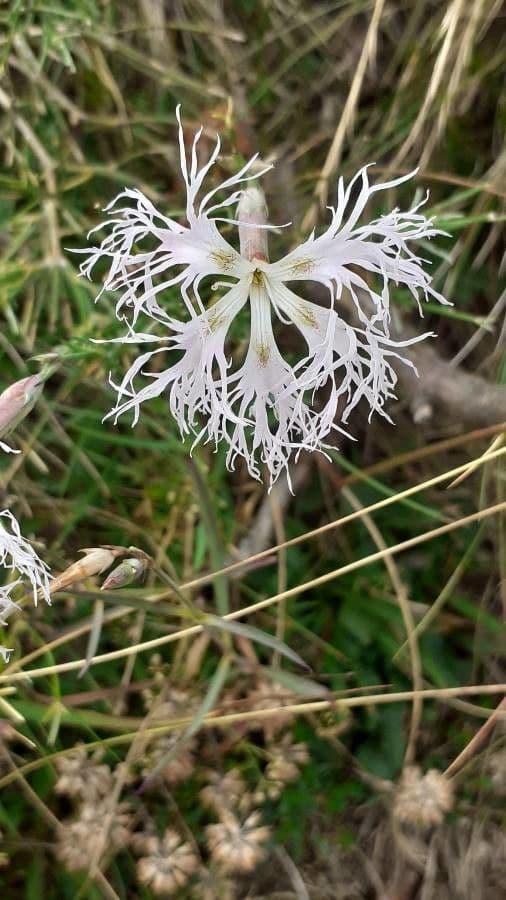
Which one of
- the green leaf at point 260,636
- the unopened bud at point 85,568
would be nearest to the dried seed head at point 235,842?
the green leaf at point 260,636

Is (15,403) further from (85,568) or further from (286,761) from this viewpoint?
(286,761)

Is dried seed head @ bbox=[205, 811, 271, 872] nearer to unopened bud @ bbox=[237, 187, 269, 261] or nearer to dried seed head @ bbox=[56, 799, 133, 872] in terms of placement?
dried seed head @ bbox=[56, 799, 133, 872]

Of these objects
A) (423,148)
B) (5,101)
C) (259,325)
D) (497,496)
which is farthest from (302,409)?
(5,101)

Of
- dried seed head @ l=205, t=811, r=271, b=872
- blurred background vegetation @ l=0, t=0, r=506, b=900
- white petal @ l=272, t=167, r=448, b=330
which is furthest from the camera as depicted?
blurred background vegetation @ l=0, t=0, r=506, b=900

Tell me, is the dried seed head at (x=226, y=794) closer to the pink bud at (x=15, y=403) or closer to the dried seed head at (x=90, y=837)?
the dried seed head at (x=90, y=837)

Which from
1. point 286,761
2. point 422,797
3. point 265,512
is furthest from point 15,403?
point 422,797

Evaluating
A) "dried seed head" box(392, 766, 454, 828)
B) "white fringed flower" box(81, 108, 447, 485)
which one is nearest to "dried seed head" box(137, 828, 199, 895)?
"dried seed head" box(392, 766, 454, 828)

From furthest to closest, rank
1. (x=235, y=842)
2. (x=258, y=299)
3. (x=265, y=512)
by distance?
(x=265, y=512) < (x=235, y=842) < (x=258, y=299)
